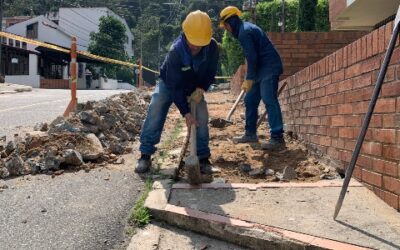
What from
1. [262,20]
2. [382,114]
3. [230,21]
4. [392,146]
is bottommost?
[392,146]

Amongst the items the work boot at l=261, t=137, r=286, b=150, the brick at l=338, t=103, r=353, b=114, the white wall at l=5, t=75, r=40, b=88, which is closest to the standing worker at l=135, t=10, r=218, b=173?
the work boot at l=261, t=137, r=286, b=150

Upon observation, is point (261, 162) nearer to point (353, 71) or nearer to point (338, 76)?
point (338, 76)

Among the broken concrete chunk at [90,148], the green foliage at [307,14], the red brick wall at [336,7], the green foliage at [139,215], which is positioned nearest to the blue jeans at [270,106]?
the broken concrete chunk at [90,148]

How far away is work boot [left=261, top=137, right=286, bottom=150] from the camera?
15.9 ft

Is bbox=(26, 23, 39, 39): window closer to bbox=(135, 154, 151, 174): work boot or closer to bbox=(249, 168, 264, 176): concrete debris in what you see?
bbox=(135, 154, 151, 174): work boot

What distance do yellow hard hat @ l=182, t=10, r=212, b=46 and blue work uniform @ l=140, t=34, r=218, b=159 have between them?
132 millimetres

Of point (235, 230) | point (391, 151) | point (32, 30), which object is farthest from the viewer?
point (32, 30)

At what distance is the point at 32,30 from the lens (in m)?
43.6

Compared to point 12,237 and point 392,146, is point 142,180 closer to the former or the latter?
point 12,237

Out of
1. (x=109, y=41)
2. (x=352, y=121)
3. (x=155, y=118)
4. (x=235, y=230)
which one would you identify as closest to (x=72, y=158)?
(x=155, y=118)

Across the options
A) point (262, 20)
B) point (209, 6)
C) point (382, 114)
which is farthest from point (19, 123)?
point (209, 6)

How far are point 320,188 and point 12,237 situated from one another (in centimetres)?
218

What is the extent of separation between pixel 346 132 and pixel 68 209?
2.27m

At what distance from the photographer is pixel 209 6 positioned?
62.5m
